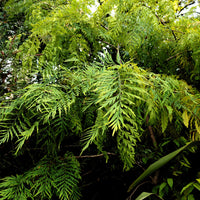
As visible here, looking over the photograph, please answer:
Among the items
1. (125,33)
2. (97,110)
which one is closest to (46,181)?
(97,110)

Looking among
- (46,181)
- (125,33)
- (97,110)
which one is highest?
(125,33)

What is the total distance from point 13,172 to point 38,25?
625 mm

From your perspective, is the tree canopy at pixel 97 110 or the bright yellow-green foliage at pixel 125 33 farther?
the bright yellow-green foliage at pixel 125 33

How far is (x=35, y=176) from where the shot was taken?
0.61 metres

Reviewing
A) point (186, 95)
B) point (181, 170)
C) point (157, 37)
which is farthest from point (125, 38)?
point (181, 170)

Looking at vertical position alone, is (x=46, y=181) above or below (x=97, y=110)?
below

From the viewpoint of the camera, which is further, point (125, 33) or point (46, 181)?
point (125, 33)

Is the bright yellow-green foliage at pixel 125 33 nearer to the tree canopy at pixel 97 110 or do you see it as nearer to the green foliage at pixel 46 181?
the tree canopy at pixel 97 110

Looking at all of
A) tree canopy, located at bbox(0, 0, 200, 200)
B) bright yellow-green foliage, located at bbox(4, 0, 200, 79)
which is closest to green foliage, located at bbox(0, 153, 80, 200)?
tree canopy, located at bbox(0, 0, 200, 200)

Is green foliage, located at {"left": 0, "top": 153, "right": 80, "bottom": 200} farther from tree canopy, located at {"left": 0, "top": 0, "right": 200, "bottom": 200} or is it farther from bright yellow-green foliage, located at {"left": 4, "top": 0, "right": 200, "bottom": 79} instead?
bright yellow-green foliage, located at {"left": 4, "top": 0, "right": 200, "bottom": 79}

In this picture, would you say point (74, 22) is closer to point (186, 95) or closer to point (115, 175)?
point (186, 95)

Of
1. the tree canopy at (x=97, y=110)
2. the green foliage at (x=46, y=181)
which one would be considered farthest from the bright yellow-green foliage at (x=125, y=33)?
the green foliage at (x=46, y=181)

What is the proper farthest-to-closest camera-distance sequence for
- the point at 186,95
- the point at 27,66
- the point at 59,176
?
the point at 27,66 → the point at 59,176 → the point at 186,95

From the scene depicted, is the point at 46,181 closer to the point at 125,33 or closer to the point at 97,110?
the point at 97,110
